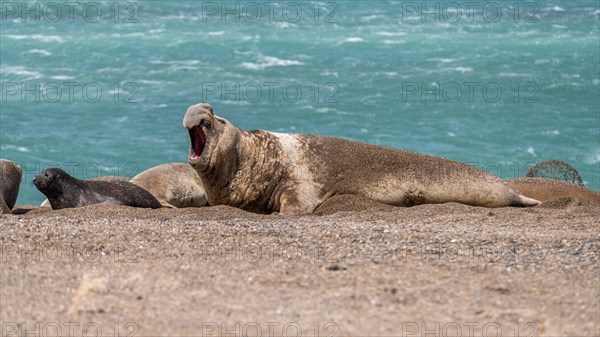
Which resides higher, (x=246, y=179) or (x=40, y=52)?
(x=246, y=179)

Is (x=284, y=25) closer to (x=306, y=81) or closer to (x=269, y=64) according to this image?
(x=269, y=64)

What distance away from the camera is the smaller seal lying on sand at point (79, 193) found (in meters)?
10.7

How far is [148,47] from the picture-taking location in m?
31.2

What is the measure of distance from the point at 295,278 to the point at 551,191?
578cm

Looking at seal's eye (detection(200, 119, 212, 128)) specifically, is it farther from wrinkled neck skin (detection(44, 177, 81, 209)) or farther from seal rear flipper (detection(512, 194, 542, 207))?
seal rear flipper (detection(512, 194, 542, 207))

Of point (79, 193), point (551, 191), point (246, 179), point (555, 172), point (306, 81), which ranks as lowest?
point (306, 81)

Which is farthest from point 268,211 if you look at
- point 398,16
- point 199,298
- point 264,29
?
point 398,16

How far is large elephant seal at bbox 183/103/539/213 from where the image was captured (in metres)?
10.2

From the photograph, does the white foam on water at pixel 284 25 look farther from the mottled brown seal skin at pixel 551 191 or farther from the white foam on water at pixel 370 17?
the mottled brown seal skin at pixel 551 191

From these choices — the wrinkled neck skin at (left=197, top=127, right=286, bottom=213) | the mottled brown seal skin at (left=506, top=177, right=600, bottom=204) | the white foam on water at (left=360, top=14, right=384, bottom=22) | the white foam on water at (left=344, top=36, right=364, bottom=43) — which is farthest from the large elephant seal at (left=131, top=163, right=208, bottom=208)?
the white foam on water at (left=360, top=14, right=384, bottom=22)

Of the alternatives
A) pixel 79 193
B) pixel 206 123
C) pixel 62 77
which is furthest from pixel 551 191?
pixel 62 77

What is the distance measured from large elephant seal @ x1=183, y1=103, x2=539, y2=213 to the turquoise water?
30.4 feet

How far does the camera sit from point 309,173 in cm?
1042

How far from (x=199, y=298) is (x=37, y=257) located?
1559 mm
